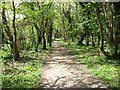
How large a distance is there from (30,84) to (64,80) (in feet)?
6.53

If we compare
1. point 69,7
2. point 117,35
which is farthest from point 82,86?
point 69,7

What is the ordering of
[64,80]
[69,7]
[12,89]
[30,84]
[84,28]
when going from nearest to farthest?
[12,89] < [30,84] < [64,80] < [84,28] < [69,7]

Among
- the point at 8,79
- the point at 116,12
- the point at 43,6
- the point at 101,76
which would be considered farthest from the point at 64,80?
the point at 43,6

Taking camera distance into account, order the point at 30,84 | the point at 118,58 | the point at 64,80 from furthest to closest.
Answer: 1. the point at 118,58
2. the point at 64,80
3. the point at 30,84

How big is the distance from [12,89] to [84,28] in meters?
19.4

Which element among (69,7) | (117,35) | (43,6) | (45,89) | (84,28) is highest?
(69,7)

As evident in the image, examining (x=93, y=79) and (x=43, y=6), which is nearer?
(x=93, y=79)

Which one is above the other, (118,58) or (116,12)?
(116,12)

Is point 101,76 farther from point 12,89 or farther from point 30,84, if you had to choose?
point 12,89

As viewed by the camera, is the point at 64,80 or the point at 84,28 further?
the point at 84,28

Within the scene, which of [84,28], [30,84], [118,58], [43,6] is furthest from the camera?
[84,28]

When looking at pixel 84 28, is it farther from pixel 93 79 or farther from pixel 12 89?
pixel 12 89

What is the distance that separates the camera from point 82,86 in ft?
20.0

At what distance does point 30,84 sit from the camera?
6.49m
